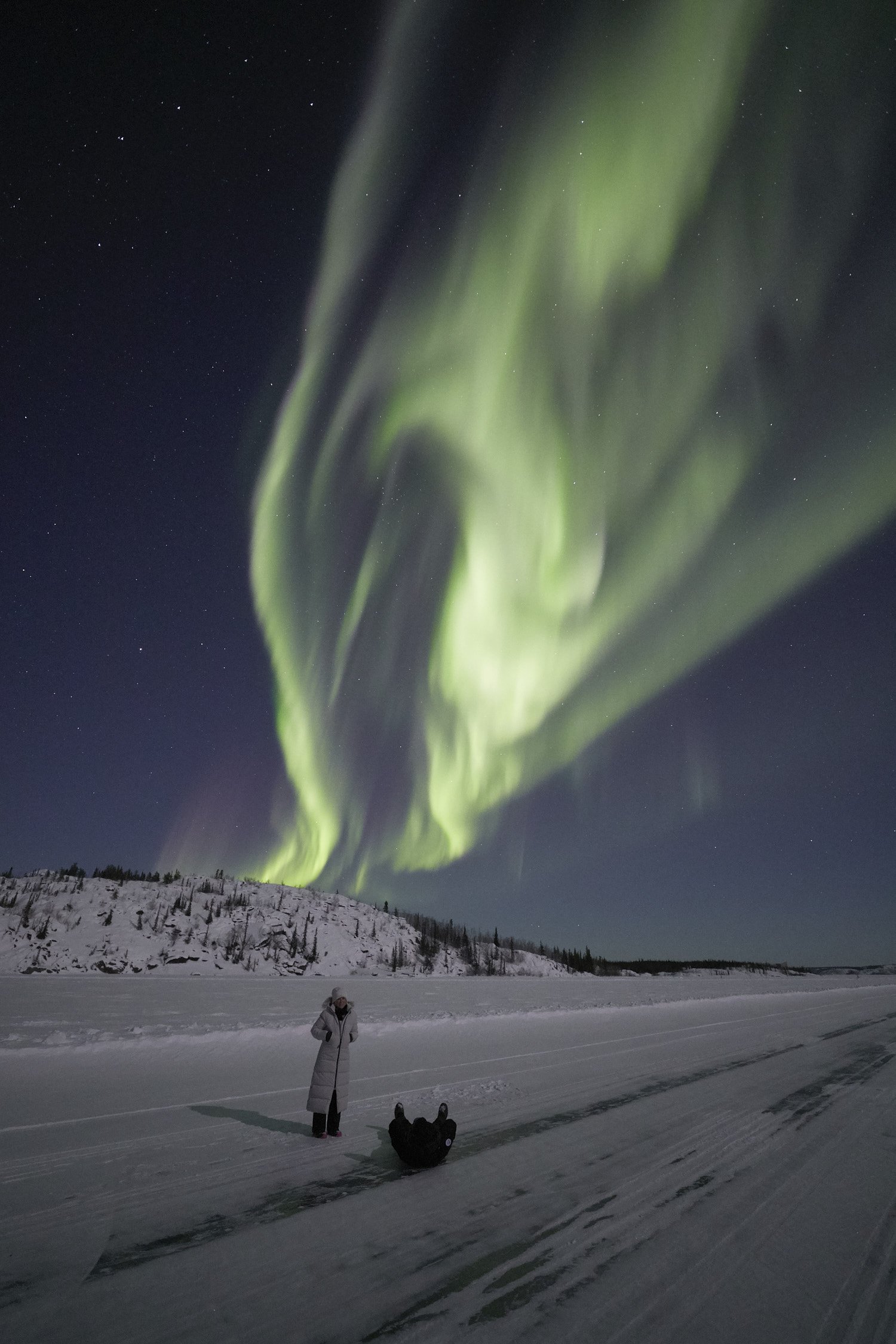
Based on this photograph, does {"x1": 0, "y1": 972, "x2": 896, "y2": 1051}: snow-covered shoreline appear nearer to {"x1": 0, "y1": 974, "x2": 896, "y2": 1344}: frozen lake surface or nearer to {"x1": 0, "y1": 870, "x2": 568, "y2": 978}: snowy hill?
{"x1": 0, "y1": 974, "x2": 896, "y2": 1344}: frozen lake surface

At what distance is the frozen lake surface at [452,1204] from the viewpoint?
11.4 feet

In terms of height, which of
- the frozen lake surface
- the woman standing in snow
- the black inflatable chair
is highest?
the woman standing in snow

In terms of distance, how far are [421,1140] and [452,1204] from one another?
0.83m

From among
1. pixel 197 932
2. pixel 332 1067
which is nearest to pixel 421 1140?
pixel 332 1067

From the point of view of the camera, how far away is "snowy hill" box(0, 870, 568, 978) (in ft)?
172

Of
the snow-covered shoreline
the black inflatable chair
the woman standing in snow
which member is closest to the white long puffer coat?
the woman standing in snow

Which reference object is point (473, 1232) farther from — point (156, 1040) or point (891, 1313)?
point (156, 1040)

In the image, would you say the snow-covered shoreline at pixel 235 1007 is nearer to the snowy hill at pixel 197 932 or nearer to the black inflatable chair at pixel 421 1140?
the black inflatable chair at pixel 421 1140

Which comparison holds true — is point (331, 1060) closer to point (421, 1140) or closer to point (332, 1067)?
point (332, 1067)

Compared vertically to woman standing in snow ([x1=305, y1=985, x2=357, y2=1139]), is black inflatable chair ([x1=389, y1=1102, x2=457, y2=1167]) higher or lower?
lower

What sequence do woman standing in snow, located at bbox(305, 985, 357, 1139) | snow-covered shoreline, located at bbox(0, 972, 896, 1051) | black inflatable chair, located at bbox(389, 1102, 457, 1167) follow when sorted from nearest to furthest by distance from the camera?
black inflatable chair, located at bbox(389, 1102, 457, 1167)
woman standing in snow, located at bbox(305, 985, 357, 1139)
snow-covered shoreline, located at bbox(0, 972, 896, 1051)

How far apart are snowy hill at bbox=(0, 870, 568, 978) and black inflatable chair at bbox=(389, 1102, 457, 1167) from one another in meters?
38.8

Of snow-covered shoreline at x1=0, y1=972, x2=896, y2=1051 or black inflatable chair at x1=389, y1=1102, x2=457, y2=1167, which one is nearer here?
black inflatable chair at x1=389, y1=1102, x2=457, y2=1167

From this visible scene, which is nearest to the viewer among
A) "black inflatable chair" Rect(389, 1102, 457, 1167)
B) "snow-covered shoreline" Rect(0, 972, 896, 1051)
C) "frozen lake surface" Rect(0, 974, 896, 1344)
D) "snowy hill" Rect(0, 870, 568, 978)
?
"frozen lake surface" Rect(0, 974, 896, 1344)
